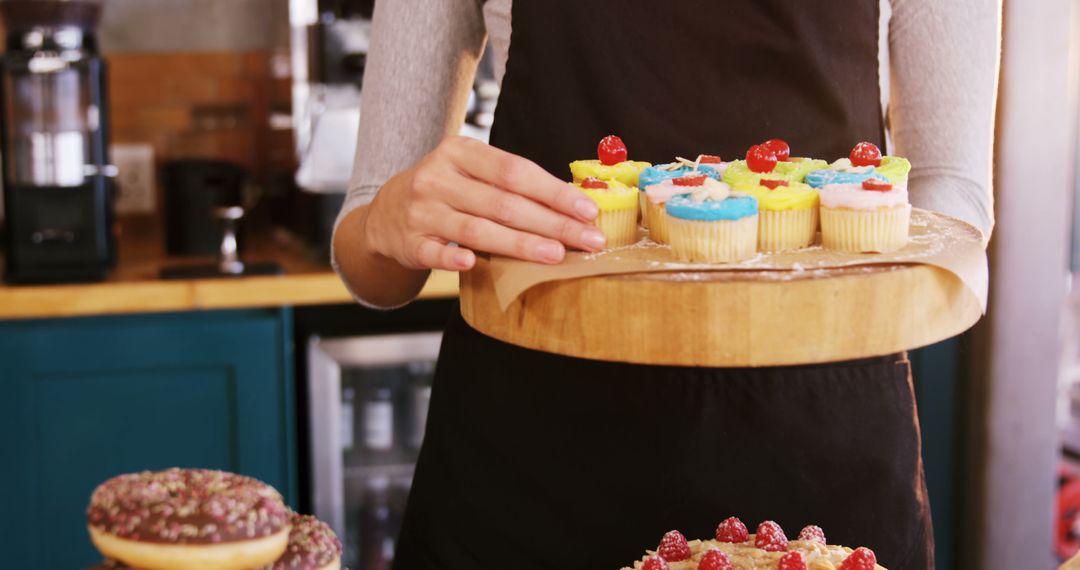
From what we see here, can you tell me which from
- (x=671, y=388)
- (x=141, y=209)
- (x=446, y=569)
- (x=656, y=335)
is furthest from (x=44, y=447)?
(x=656, y=335)

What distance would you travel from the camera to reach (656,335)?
93 cm

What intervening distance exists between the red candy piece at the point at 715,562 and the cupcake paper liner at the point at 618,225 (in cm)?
31

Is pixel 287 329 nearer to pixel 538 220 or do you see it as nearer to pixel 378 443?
pixel 378 443

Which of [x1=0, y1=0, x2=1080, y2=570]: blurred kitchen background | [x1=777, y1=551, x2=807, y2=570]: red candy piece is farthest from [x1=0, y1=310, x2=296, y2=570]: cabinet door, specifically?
[x1=777, y1=551, x2=807, y2=570]: red candy piece

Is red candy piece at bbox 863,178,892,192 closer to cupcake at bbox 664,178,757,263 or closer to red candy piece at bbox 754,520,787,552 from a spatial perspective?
cupcake at bbox 664,178,757,263

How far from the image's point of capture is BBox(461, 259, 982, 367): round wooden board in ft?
3.00

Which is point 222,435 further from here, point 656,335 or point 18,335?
point 656,335

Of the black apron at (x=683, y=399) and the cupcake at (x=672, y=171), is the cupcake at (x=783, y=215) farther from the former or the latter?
the black apron at (x=683, y=399)

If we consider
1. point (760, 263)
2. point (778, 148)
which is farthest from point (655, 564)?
point (778, 148)

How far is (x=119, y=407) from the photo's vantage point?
2.57 metres

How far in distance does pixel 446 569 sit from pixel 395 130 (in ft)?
1.64

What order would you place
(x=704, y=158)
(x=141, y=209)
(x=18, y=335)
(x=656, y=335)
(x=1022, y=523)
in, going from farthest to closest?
1. (x=141, y=209)
2. (x=1022, y=523)
3. (x=18, y=335)
4. (x=704, y=158)
5. (x=656, y=335)

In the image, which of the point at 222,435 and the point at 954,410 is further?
the point at 954,410

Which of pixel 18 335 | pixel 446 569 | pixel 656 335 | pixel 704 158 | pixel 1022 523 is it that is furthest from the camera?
pixel 1022 523
